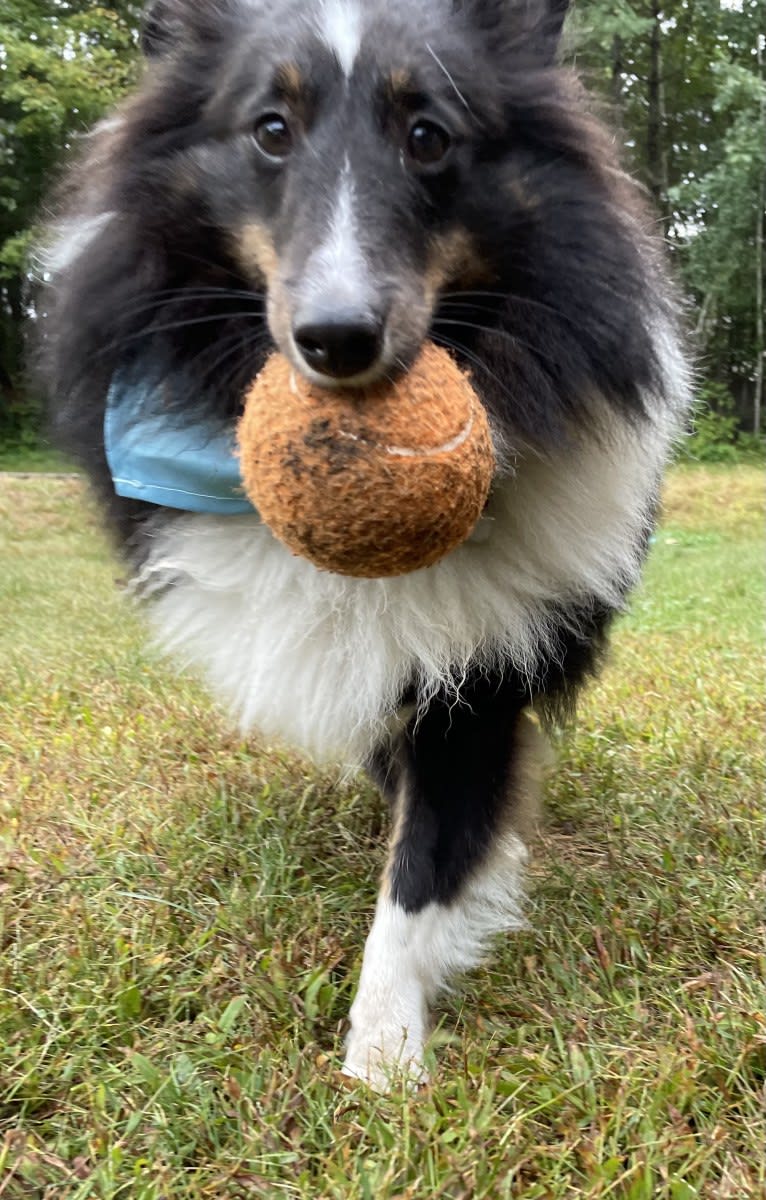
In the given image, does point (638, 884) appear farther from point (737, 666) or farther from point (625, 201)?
point (737, 666)

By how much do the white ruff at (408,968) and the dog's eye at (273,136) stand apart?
1514 millimetres

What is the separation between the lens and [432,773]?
2.13m

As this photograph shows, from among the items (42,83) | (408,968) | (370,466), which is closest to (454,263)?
(370,466)

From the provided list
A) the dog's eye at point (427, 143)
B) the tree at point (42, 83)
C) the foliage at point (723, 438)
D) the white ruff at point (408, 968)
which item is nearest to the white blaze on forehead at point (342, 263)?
A: the dog's eye at point (427, 143)

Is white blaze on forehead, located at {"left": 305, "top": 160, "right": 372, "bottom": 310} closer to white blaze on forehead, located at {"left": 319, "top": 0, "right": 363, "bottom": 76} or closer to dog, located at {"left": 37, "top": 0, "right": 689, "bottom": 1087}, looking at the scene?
dog, located at {"left": 37, "top": 0, "right": 689, "bottom": 1087}

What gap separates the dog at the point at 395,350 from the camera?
5.67ft

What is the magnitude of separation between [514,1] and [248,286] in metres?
0.81

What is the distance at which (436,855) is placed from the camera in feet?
6.92

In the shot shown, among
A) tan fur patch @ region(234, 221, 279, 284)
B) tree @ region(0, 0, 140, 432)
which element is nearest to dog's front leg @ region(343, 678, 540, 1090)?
tan fur patch @ region(234, 221, 279, 284)

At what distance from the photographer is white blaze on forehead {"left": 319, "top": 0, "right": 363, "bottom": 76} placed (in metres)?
1.71

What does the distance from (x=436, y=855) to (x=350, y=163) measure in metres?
1.39

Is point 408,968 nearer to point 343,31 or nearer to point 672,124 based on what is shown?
point 343,31

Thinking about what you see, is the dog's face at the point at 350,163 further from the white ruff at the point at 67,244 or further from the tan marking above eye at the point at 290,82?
the white ruff at the point at 67,244

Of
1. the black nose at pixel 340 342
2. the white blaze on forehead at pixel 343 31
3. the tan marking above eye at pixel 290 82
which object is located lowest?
the black nose at pixel 340 342
